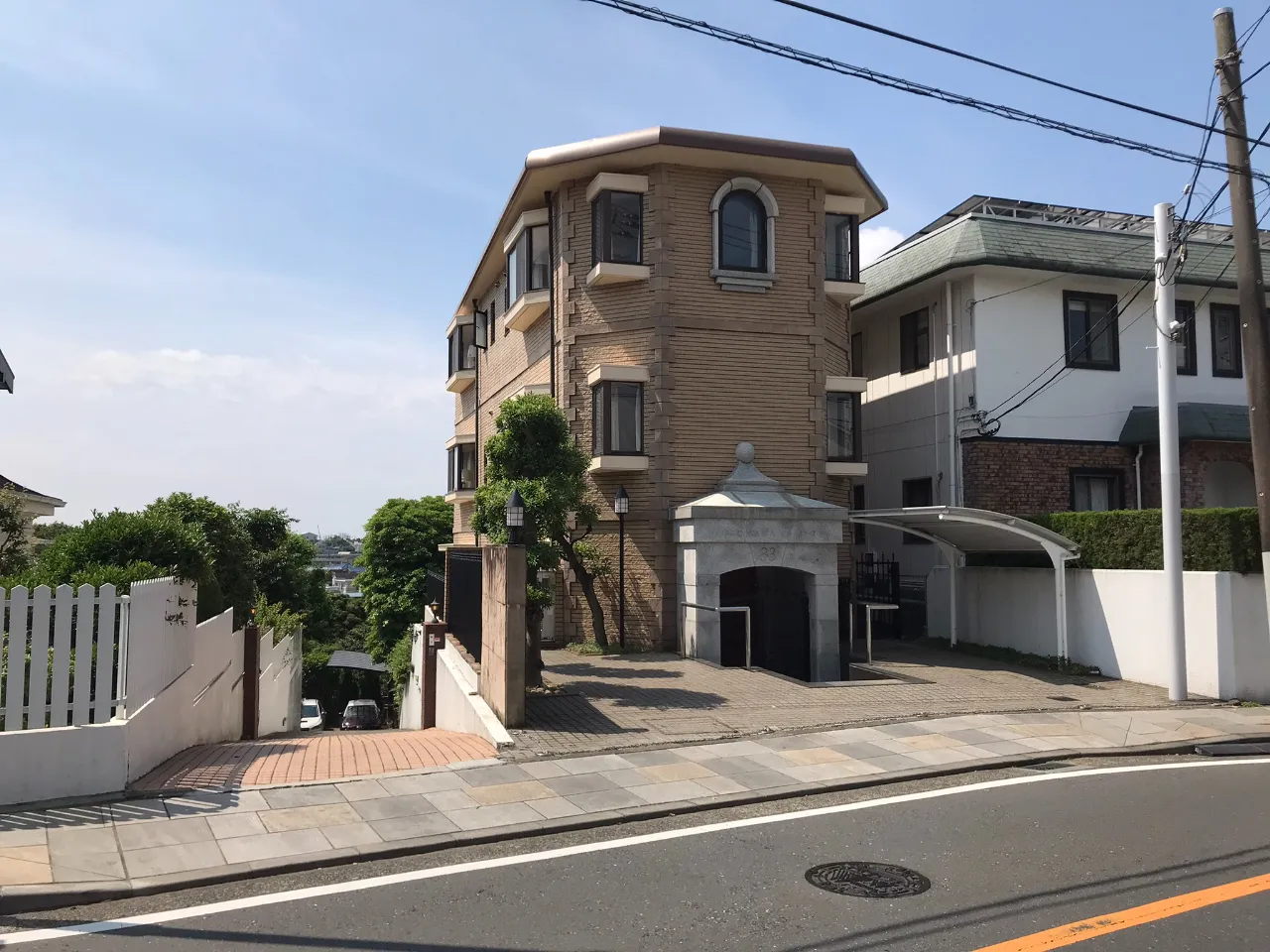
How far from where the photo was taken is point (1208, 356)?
2298 centimetres

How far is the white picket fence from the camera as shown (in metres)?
7.82

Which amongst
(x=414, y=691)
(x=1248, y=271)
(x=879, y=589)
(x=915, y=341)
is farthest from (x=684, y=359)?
(x=414, y=691)

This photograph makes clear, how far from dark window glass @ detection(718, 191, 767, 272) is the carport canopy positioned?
528 cm

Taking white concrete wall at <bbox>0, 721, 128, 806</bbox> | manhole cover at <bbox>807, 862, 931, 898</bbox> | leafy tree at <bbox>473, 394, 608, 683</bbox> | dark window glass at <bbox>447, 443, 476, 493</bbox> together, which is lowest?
manhole cover at <bbox>807, 862, 931, 898</bbox>

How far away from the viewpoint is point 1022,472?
2127 cm

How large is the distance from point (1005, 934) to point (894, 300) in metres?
20.0

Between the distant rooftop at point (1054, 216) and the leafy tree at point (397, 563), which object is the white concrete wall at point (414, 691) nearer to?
the leafy tree at point (397, 563)

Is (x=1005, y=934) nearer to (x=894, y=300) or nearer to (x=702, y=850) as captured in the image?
(x=702, y=850)

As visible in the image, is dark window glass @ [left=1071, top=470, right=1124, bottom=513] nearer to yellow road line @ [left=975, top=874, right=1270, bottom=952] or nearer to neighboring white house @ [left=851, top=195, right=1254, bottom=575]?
neighboring white house @ [left=851, top=195, right=1254, bottom=575]

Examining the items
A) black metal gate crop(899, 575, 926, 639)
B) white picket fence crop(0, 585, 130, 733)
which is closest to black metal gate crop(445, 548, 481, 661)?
white picket fence crop(0, 585, 130, 733)

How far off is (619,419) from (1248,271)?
10.2 metres

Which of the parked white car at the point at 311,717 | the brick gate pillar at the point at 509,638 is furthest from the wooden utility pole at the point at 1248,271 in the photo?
the parked white car at the point at 311,717

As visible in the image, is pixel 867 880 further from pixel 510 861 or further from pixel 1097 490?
pixel 1097 490

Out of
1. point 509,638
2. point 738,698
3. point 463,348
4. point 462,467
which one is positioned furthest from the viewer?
point 463,348
